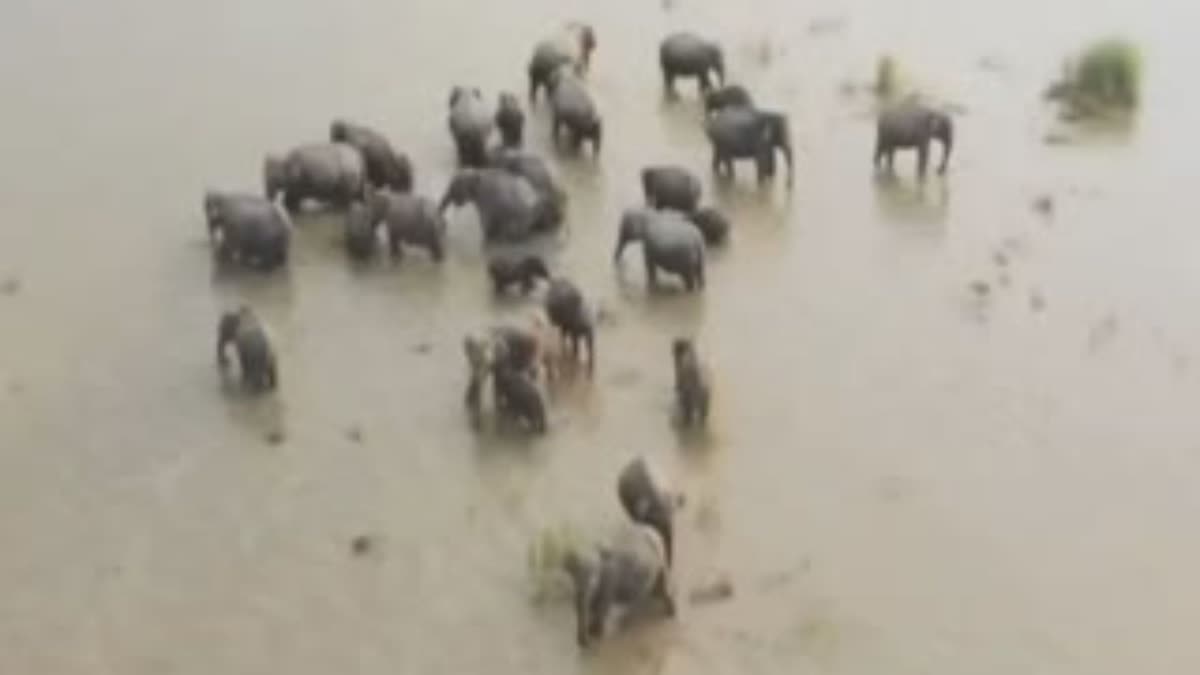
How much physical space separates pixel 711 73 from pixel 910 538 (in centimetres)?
459

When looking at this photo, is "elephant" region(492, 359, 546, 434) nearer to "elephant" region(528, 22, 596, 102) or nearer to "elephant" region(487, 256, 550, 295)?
"elephant" region(487, 256, 550, 295)

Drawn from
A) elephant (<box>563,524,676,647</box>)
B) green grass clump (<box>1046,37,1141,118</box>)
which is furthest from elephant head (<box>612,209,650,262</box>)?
green grass clump (<box>1046,37,1141,118</box>)

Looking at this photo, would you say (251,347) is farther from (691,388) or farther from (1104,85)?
(1104,85)

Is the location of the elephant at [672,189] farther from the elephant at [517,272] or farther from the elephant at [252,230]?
the elephant at [252,230]

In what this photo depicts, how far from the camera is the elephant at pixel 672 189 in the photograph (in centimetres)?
1222

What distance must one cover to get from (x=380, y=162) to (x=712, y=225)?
1.62 meters

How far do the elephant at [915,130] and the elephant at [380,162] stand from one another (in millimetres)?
2295

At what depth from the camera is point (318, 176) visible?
12.2 m

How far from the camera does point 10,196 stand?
12508mm

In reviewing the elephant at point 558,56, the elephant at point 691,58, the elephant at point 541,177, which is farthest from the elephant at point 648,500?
the elephant at point 691,58

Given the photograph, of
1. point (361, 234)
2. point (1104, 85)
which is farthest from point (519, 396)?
point (1104, 85)

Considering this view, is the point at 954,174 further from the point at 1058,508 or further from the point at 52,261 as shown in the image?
the point at 52,261

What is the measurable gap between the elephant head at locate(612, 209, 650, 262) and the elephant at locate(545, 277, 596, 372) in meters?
0.71

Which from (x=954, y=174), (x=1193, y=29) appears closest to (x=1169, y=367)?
(x=954, y=174)
